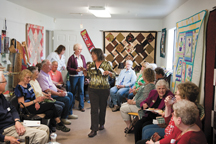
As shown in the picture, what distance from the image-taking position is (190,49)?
157 inches

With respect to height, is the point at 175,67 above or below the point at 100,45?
below

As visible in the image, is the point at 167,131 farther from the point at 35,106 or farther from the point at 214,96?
the point at 35,106

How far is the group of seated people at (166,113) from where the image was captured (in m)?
2.02

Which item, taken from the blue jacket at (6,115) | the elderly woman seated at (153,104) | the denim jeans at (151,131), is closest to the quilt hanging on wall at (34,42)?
the blue jacket at (6,115)

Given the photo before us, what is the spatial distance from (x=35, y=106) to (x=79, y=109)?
7.52 feet

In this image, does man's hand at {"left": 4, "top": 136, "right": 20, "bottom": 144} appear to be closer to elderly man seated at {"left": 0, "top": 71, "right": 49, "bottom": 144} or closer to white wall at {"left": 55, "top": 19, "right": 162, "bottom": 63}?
elderly man seated at {"left": 0, "top": 71, "right": 49, "bottom": 144}

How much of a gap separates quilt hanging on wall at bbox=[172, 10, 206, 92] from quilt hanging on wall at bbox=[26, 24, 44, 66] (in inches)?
144

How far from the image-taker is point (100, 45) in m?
8.02

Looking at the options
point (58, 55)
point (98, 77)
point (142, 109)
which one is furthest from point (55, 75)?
point (142, 109)

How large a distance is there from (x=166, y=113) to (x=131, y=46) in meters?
5.31

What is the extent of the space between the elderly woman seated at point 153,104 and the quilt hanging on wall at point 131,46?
4.55 meters

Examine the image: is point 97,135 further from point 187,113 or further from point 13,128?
point 187,113

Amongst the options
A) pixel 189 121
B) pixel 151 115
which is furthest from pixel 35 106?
pixel 189 121

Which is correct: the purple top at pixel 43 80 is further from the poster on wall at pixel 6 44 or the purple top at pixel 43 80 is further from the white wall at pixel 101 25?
the white wall at pixel 101 25
